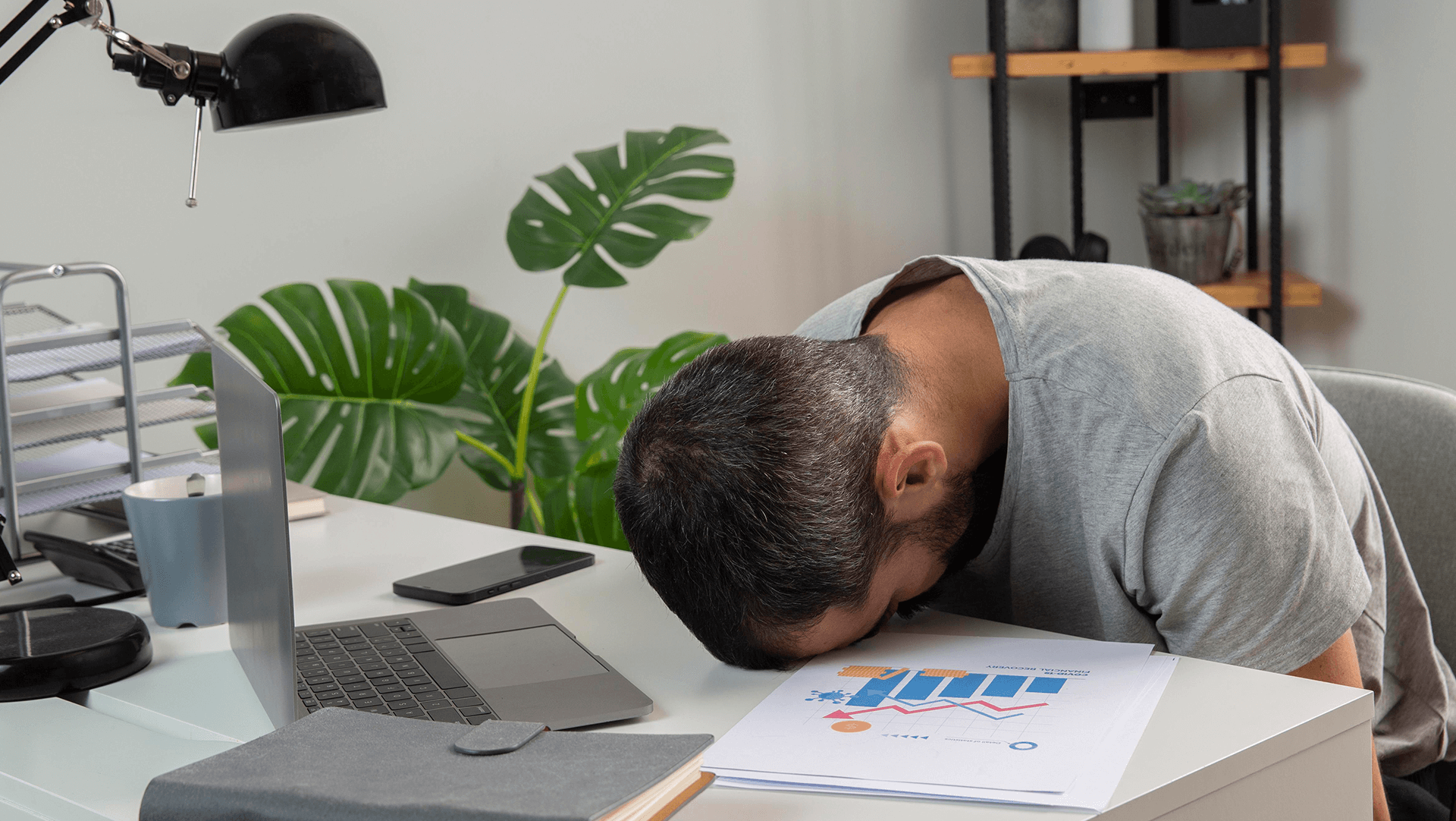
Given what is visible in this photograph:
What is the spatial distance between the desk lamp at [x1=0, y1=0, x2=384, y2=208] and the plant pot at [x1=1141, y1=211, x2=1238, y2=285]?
1789 mm

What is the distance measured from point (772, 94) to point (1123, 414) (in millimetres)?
1800

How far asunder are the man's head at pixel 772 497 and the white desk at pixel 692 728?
5cm

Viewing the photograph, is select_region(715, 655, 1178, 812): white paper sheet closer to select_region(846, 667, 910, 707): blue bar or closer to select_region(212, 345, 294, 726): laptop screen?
select_region(846, 667, 910, 707): blue bar

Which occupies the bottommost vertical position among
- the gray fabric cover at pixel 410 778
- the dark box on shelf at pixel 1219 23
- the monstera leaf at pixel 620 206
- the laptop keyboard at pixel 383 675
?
the laptop keyboard at pixel 383 675

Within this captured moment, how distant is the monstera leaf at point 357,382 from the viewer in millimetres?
1890

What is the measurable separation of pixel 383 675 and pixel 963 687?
15.6 inches

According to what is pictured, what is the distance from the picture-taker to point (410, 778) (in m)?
0.56

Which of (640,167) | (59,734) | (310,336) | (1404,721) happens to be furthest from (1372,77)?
(59,734)

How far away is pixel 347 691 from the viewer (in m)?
0.81

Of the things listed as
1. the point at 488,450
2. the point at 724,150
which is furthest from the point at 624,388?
the point at 724,150

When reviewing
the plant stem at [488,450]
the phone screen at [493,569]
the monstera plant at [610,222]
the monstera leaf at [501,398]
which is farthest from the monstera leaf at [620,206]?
the phone screen at [493,569]

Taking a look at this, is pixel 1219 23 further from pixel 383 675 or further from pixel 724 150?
pixel 383 675

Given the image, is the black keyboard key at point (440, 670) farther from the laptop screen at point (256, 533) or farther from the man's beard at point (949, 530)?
the man's beard at point (949, 530)

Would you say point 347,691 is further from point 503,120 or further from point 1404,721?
point 503,120
